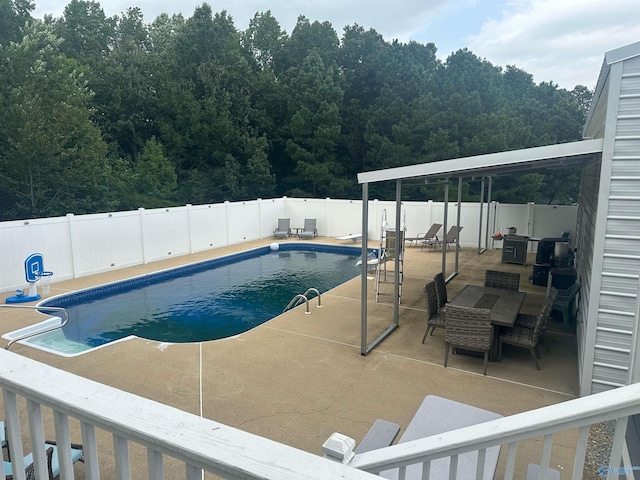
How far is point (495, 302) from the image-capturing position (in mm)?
6496

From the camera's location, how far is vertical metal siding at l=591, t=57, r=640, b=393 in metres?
4.44

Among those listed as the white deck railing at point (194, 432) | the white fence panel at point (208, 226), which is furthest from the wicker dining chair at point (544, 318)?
the white fence panel at point (208, 226)

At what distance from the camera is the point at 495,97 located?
23.0 m

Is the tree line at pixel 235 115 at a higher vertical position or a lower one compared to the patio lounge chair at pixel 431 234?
higher

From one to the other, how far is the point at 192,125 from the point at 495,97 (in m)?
16.0

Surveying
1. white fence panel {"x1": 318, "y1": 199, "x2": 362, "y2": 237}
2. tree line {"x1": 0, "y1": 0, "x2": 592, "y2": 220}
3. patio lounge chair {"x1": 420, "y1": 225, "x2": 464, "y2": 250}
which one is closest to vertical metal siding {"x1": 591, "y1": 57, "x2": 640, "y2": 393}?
patio lounge chair {"x1": 420, "y1": 225, "x2": 464, "y2": 250}

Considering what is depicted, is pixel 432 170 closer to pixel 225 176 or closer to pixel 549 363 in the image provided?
pixel 549 363

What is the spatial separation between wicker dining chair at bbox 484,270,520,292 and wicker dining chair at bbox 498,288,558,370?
1367 mm

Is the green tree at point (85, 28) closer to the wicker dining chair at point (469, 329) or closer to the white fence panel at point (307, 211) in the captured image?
the white fence panel at point (307, 211)

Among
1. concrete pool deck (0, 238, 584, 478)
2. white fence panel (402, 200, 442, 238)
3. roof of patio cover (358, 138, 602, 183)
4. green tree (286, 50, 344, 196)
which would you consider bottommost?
concrete pool deck (0, 238, 584, 478)

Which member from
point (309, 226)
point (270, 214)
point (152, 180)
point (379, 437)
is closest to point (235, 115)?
point (152, 180)

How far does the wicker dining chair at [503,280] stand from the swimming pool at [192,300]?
4.04m

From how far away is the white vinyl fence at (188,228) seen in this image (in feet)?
33.0

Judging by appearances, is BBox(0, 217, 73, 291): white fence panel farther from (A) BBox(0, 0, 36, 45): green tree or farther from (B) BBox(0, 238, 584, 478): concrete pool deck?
(A) BBox(0, 0, 36, 45): green tree
